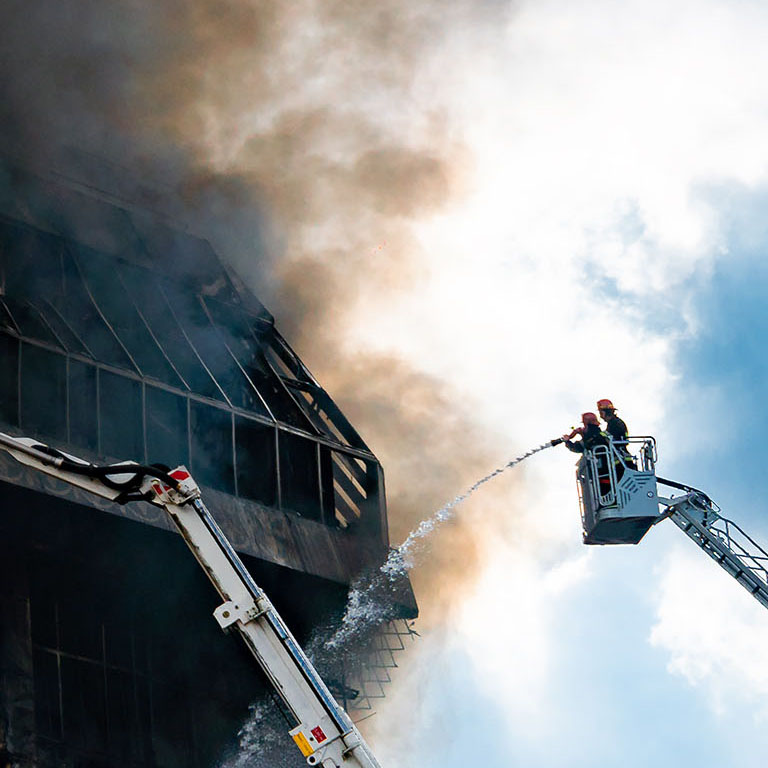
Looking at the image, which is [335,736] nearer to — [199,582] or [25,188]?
[199,582]

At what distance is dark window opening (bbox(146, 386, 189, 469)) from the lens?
2272cm

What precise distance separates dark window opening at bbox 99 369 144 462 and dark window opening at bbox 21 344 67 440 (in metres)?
0.68

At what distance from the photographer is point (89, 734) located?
2098cm

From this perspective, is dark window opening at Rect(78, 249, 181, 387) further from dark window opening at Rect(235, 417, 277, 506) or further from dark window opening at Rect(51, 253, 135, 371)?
dark window opening at Rect(235, 417, 277, 506)

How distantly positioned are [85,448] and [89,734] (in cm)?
413

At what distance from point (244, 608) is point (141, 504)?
8428 mm

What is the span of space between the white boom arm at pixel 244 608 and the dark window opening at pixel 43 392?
22.2ft

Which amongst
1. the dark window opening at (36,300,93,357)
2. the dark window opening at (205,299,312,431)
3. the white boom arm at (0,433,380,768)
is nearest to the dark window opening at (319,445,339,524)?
the dark window opening at (205,299,312,431)

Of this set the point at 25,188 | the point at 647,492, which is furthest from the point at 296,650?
the point at 25,188

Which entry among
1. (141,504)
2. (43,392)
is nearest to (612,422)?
(141,504)

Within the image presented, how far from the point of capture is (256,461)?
24766 millimetres

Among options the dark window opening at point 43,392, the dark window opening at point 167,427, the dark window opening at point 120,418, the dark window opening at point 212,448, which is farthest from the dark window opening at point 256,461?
the dark window opening at point 43,392

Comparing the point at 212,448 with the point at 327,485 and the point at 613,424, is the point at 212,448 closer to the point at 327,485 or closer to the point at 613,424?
the point at 327,485

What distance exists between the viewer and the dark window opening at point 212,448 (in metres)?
23.4
